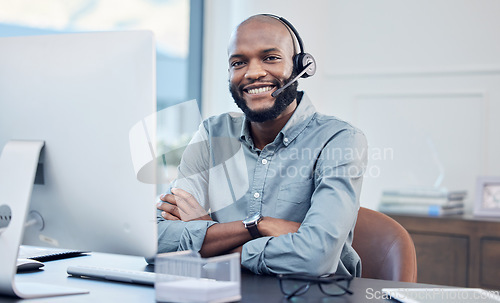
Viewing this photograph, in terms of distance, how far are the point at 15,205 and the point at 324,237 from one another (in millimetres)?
717

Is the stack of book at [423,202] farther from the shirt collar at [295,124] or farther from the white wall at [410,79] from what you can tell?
the shirt collar at [295,124]

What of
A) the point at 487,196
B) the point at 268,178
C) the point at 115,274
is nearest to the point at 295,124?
the point at 268,178

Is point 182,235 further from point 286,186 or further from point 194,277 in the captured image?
point 194,277

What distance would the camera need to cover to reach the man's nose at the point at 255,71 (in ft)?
5.75

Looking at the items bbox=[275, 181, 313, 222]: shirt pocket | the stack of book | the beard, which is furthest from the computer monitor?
the stack of book

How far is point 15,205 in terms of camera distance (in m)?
1.01

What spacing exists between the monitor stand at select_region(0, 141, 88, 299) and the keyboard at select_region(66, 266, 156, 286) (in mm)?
105

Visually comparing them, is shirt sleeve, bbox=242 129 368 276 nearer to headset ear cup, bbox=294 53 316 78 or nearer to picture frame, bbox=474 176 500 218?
headset ear cup, bbox=294 53 316 78

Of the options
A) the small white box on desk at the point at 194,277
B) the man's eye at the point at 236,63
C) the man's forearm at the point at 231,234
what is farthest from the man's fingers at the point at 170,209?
the small white box on desk at the point at 194,277

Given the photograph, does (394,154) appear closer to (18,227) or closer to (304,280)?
(304,280)

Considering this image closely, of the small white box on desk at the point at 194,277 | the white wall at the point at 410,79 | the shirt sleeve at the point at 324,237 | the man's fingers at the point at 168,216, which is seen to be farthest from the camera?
the white wall at the point at 410,79

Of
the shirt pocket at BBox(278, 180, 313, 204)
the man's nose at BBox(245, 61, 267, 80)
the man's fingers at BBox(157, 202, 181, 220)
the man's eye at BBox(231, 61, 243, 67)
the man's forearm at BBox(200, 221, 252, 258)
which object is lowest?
the man's forearm at BBox(200, 221, 252, 258)

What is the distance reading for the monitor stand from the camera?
38.3 inches

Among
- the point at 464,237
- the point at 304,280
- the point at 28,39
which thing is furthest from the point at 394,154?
the point at 28,39
